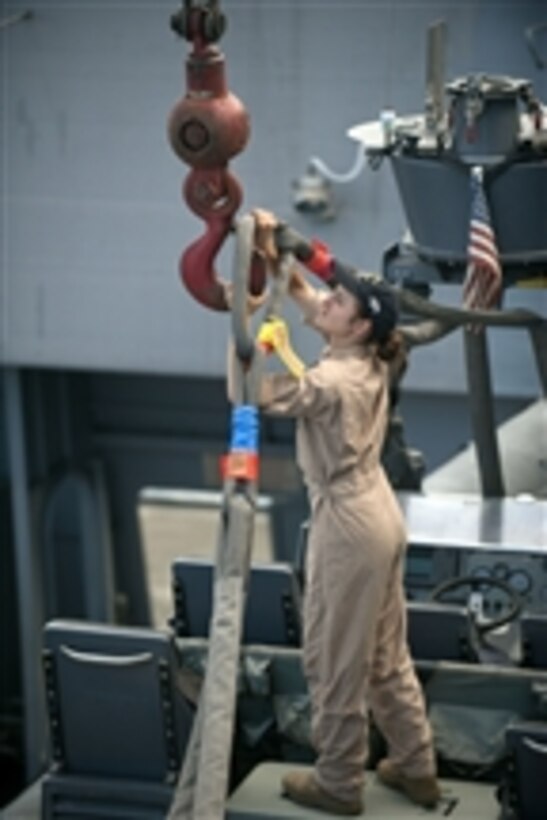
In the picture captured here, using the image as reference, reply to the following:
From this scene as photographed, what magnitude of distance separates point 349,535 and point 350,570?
4.3 inches

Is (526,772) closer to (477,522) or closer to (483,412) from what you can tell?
(477,522)

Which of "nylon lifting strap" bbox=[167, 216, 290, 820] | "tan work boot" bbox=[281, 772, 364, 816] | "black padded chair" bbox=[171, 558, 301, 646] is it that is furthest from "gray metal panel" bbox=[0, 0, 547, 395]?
"nylon lifting strap" bbox=[167, 216, 290, 820]

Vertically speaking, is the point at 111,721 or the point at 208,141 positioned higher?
the point at 208,141

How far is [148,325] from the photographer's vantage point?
563 inches

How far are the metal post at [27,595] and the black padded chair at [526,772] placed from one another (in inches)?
334

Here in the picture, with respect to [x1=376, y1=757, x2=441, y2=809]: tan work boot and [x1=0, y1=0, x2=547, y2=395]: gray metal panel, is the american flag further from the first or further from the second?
[x1=0, y1=0, x2=547, y2=395]: gray metal panel

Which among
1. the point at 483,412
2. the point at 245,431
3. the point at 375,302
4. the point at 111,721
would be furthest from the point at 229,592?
the point at 483,412

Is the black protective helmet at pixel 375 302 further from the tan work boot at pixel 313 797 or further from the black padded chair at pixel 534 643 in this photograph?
the black padded chair at pixel 534 643

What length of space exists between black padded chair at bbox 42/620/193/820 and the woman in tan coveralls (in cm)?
63

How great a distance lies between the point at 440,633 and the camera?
8.21 meters

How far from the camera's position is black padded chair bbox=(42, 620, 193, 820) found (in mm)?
7555

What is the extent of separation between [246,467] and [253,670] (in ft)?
6.34

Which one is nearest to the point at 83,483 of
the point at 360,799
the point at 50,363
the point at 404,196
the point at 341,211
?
the point at 50,363

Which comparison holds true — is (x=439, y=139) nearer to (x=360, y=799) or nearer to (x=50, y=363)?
(x=360, y=799)
